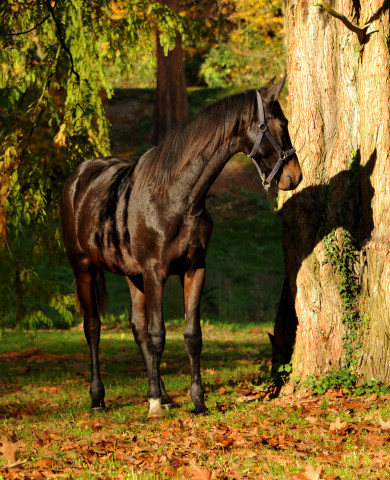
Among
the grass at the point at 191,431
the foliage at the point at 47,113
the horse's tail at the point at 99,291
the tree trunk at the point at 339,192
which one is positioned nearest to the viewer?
the grass at the point at 191,431

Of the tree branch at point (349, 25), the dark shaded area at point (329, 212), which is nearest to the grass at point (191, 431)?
the dark shaded area at point (329, 212)

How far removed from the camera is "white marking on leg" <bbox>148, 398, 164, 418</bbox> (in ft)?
24.8

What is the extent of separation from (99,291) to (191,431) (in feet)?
9.65

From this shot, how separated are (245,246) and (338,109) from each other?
1685 cm

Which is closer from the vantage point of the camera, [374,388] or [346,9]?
[374,388]

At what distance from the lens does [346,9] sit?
318 inches

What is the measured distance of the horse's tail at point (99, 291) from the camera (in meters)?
9.20

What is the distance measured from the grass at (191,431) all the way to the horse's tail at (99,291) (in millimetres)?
1102

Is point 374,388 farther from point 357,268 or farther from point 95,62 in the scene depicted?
point 95,62

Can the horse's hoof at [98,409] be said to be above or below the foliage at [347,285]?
below

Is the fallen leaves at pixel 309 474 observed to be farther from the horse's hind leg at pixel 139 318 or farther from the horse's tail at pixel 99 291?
the horse's tail at pixel 99 291

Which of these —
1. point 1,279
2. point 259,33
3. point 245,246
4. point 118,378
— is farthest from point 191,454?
point 259,33

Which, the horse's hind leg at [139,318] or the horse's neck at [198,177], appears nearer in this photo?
the horse's neck at [198,177]

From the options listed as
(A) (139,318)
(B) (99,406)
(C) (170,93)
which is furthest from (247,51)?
(B) (99,406)
